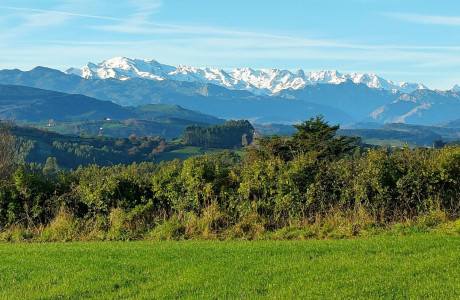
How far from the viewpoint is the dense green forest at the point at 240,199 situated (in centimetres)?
1080

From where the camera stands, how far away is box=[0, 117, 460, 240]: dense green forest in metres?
10.8

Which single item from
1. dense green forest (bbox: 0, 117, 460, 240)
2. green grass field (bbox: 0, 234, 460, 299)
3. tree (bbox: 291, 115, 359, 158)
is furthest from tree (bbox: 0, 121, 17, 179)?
tree (bbox: 291, 115, 359, 158)

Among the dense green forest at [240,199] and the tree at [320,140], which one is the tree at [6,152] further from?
the tree at [320,140]

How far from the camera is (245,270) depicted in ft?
24.0

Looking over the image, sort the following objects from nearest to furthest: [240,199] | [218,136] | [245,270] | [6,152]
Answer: [245,270]
[240,199]
[6,152]
[218,136]

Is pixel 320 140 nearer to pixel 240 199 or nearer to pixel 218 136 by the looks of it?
pixel 240 199

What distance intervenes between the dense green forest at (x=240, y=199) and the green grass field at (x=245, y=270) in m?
1.53

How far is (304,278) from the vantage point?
22.4 feet

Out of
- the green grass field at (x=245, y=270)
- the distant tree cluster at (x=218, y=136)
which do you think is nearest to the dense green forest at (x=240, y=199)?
the green grass field at (x=245, y=270)

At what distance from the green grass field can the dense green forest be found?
5.03 ft

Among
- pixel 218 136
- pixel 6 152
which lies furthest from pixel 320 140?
pixel 218 136

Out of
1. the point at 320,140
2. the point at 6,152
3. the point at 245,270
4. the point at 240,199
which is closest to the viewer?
the point at 245,270

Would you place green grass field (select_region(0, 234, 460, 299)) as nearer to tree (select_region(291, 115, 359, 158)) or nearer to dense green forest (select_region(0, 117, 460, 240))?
dense green forest (select_region(0, 117, 460, 240))

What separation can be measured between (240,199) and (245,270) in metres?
4.27
